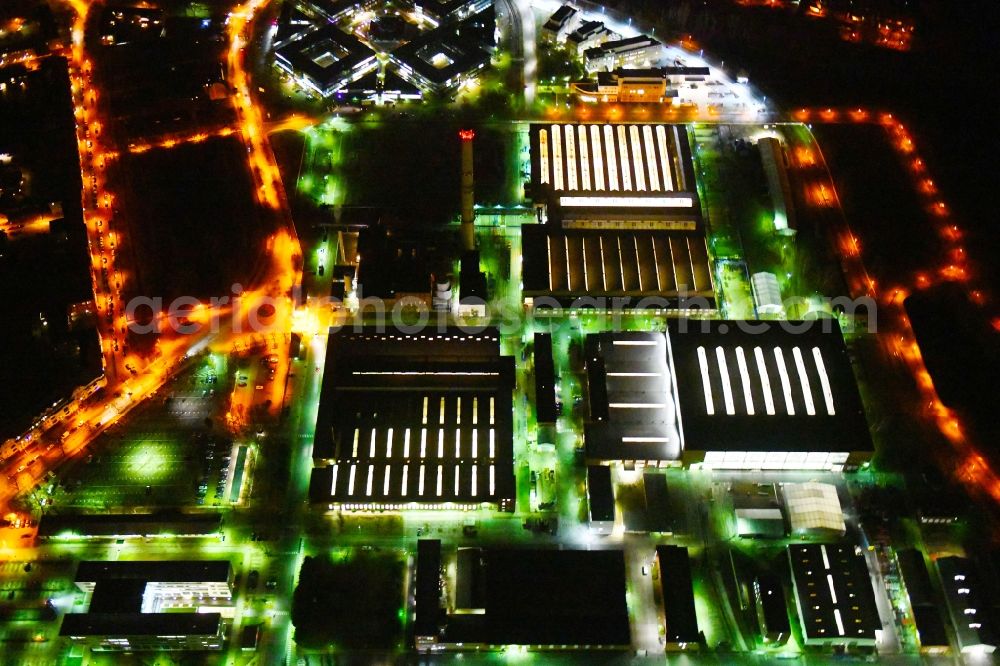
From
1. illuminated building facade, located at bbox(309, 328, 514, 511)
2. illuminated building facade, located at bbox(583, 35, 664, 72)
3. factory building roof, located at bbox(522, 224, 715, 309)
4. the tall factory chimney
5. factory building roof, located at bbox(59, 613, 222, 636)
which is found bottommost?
factory building roof, located at bbox(59, 613, 222, 636)

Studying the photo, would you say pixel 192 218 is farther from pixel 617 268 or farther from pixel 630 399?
pixel 630 399

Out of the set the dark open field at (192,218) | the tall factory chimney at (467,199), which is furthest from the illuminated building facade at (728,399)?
the dark open field at (192,218)

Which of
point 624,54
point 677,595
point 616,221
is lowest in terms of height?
point 677,595

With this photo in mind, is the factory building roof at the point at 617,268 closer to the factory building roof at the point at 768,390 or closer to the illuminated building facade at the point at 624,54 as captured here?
the factory building roof at the point at 768,390

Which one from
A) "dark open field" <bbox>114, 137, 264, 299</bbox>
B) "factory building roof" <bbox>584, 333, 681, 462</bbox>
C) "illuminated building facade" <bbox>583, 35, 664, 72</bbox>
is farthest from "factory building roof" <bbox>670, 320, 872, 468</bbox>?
"dark open field" <bbox>114, 137, 264, 299</bbox>

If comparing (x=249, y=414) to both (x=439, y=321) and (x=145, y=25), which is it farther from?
(x=145, y=25)

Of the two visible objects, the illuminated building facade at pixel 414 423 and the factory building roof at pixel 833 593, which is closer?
the factory building roof at pixel 833 593

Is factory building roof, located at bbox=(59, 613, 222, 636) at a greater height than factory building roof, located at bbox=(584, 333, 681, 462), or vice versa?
factory building roof, located at bbox=(584, 333, 681, 462)

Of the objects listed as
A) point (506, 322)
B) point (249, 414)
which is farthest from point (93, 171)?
point (506, 322)

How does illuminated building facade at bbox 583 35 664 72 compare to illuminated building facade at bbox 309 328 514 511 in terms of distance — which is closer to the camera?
illuminated building facade at bbox 309 328 514 511

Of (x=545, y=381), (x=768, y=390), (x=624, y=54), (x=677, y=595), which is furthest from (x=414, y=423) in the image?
(x=624, y=54)

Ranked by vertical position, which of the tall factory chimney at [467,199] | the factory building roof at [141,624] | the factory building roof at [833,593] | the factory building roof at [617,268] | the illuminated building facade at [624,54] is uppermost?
the illuminated building facade at [624,54]

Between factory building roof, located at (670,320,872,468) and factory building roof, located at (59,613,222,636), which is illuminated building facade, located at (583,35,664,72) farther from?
factory building roof, located at (59,613,222,636)
